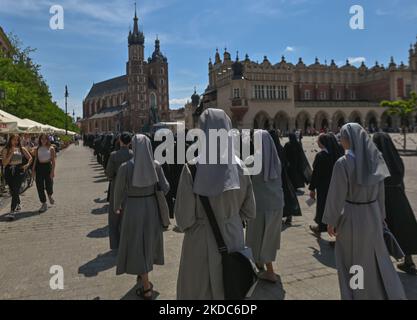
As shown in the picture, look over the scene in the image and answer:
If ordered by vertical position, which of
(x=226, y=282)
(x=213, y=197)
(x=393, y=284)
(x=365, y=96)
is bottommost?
(x=393, y=284)

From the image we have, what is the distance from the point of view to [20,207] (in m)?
9.89

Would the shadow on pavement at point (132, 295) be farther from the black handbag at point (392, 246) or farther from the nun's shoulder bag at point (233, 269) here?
the black handbag at point (392, 246)

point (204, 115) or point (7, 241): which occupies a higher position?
point (204, 115)

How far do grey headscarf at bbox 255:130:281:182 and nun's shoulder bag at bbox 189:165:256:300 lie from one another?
77.5 inches

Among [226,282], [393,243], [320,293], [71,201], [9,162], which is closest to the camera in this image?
[226,282]

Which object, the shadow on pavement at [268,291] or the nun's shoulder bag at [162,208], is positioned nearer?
the shadow on pavement at [268,291]

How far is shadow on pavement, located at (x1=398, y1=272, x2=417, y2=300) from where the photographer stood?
4.19 metres

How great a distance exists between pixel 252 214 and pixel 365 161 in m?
1.21

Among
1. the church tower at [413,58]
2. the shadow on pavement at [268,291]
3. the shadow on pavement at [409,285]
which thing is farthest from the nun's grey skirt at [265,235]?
the church tower at [413,58]

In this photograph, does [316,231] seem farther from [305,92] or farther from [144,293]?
[305,92]

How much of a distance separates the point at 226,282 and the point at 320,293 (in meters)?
1.81

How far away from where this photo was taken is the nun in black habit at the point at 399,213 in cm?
486
